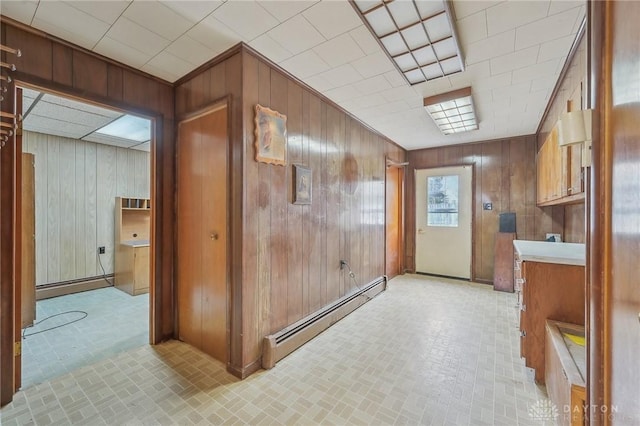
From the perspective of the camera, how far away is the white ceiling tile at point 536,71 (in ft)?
7.56

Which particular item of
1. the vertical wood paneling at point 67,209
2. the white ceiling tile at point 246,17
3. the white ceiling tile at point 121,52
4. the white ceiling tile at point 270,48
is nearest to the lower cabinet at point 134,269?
the vertical wood paneling at point 67,209

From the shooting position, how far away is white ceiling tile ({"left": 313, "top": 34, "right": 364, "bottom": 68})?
2029 millimetres

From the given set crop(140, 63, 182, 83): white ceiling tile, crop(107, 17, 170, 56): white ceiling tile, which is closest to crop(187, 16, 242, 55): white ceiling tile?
crop(107, 17, 170, 56): white ceiling tile

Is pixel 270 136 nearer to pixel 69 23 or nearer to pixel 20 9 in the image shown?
pixel 69 23

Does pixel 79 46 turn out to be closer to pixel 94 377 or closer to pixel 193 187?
pixel 193 187

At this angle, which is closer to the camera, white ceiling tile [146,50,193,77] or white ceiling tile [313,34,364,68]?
white ceiling tile [313,34,364,68]

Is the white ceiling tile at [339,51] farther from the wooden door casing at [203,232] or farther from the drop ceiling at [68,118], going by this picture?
the drop ceiling at [68,118]

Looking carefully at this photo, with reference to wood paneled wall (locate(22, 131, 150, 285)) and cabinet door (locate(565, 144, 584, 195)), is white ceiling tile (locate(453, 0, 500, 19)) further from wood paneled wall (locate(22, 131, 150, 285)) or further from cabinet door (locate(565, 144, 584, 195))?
wood paneled wall (locate(22, 131, 150, 285))

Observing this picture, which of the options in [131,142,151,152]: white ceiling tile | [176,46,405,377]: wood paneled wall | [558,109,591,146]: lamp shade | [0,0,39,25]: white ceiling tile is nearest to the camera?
[558,109,591,146]: lamp shade

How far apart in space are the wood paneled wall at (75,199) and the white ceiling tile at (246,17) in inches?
164

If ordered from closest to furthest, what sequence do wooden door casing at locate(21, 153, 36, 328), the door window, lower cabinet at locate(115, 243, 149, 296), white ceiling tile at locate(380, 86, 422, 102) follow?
white ceiling tile at locate(380, 86, 422, 102) < wooden door casing at locate(21, 153, 36, 328) < lower cabinet at locate(115, 243, 149, 296) < the door window

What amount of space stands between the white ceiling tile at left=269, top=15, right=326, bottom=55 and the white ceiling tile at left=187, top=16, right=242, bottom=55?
32 centimetres

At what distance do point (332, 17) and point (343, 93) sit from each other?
1215 millimetres

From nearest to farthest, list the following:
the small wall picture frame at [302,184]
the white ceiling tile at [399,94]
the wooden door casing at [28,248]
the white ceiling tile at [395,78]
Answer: the white ceiling tile at [395,78]
the small wall picture frame at [302,184]
the white ceiling tile at [399,94]
the wooden door casing at [28,248]
